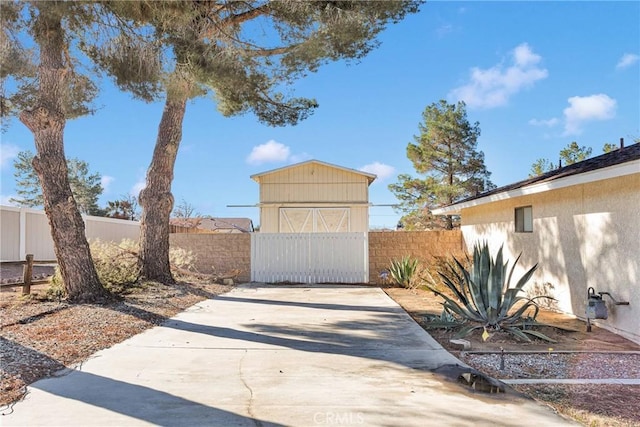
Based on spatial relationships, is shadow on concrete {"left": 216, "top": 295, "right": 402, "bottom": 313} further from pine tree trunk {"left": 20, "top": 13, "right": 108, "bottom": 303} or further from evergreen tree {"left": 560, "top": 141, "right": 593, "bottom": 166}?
evergreen tree {"left": 560, "top": 141, "right": 593, "bottom": 166}

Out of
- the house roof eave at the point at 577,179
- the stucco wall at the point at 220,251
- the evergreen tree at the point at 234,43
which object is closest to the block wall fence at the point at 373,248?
the stucco wall at the point at 220,251

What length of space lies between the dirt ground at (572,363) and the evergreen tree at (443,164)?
15865mm

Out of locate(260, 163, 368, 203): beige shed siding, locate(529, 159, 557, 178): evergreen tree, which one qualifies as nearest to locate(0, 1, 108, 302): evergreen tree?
locate(260, 163, 368, 203): beige shed siding

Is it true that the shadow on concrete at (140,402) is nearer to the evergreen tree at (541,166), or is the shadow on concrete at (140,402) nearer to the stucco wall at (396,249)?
the stucco wall at (396,249)

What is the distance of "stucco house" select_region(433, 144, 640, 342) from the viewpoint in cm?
633

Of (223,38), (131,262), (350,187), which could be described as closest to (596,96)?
(350,187)

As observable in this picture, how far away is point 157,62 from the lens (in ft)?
28.8

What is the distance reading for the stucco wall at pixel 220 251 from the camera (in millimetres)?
14445

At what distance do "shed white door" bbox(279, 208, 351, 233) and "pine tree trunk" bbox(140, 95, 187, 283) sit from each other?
730 centimetres

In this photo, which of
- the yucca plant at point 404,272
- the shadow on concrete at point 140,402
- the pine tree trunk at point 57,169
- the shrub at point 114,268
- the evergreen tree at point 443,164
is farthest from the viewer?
the evergreen tree at point 443,164

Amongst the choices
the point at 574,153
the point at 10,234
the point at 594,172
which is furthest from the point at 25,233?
the point at 574,153

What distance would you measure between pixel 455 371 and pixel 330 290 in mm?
7802

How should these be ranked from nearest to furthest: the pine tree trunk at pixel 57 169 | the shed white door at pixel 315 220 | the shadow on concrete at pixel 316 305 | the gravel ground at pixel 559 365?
the gravel ground at pixel 559 365, the pine tree trunk at pixel 57 169, the shadow on concrete at pixel 316 305, the shed white door at pixel 315 220

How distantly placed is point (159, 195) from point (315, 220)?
8010 millimetres
